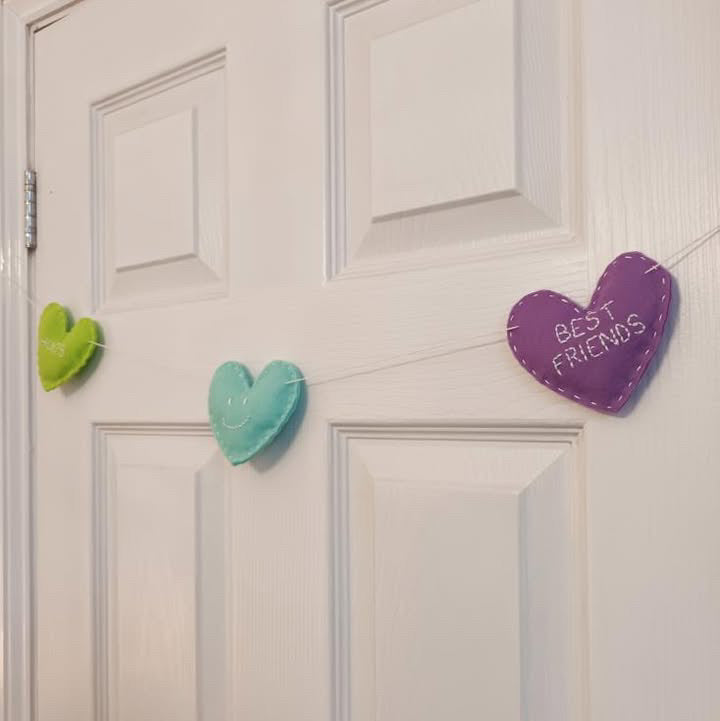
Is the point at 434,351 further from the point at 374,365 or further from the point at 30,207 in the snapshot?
the point at 30,207

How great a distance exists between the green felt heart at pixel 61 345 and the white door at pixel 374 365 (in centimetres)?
2

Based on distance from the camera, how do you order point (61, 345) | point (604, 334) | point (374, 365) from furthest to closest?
point (61, 345)
point (374, 365)
point (604, 334)

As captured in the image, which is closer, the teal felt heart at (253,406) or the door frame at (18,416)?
the teal felt heart at (253,406)

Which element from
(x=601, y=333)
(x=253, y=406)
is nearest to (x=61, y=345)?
(x=253, y=406)

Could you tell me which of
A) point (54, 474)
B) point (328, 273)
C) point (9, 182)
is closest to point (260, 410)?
point (328, 273)

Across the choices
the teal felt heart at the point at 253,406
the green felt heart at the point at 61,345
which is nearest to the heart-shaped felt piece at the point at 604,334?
the teal felt heart at the point at 253,406

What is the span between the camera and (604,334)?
1.69 ft

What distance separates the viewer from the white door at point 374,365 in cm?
52

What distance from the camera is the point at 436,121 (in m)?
0.62

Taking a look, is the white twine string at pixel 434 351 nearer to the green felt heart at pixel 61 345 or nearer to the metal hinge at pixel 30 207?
the green felt heart at pixel 61 345

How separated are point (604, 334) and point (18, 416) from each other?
69 cm

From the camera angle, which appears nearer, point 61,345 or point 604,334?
point 604,334

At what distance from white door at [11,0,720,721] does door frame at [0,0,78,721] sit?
0.02 metres

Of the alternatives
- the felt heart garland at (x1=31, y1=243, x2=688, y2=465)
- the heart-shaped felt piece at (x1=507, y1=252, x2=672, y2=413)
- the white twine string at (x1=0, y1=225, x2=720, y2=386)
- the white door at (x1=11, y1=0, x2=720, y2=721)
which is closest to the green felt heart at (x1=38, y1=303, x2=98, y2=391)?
the white door at (x1=11, y1=0, x2=720, y2=721)
